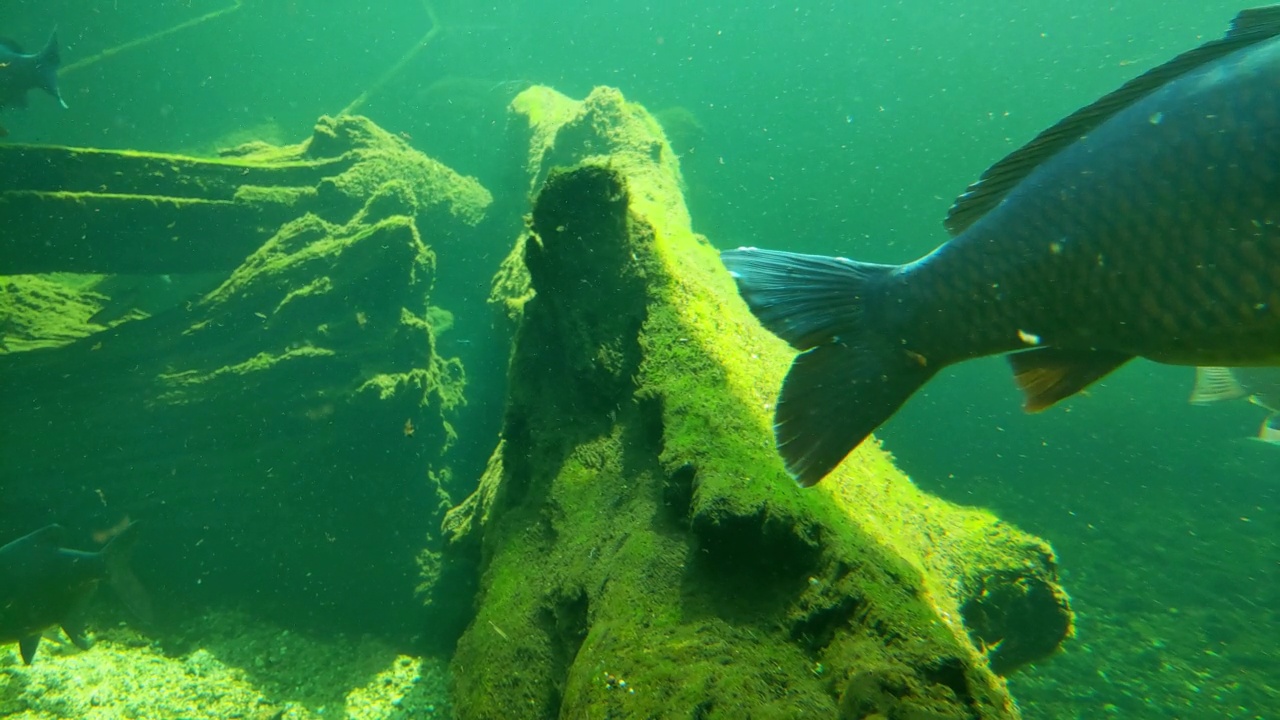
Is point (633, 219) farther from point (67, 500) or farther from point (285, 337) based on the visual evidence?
point (67, 500)

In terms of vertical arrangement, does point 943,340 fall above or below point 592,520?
above

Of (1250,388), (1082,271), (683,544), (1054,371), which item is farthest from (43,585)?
(1250,388)

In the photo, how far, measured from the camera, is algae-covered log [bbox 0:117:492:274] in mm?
6773

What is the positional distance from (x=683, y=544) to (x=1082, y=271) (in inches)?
66.5

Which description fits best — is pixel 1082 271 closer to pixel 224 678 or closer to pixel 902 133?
pixel 224 678

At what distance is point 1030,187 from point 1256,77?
0.52 metres

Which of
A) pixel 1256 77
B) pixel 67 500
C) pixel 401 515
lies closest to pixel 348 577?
pixel 401 515

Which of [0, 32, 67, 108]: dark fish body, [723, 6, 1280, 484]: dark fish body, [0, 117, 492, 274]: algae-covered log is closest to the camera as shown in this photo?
[723, 6, 1280, 484]: dark fish body

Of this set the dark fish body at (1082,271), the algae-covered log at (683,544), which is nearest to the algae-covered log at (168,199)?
the algae-covered log at (683,544)

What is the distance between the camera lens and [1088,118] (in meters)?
1.83

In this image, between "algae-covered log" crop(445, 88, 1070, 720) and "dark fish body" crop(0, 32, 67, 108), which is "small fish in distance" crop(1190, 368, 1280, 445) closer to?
"algae-covered log" crop(445, 88, 1070, 720)

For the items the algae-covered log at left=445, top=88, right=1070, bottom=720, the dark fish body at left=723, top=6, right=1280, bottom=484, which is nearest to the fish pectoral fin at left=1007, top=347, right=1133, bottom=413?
the dark fish body at left=723, top=6, right=1280, bottom=484

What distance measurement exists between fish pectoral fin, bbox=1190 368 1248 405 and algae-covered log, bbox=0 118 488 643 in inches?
336

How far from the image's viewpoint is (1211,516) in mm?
12609
